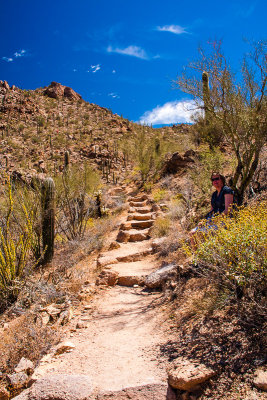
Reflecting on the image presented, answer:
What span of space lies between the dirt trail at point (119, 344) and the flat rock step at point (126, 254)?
2.26 feet

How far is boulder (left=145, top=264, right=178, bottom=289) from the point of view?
440 cm

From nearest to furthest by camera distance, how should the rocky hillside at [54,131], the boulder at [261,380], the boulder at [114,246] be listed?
the boulder at [261,380] < the boulder at [114,246] < the rocky hillside at [54,131]

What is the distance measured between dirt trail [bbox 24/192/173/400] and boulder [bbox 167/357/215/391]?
13 centimetres

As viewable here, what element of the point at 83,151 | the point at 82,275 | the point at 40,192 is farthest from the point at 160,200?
the point at 83,151

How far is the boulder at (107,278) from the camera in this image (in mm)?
5152

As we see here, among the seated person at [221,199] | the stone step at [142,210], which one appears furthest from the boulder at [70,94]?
the seated person at [221,199]

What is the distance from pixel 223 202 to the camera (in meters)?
4.23

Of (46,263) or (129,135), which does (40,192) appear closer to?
(46,263)

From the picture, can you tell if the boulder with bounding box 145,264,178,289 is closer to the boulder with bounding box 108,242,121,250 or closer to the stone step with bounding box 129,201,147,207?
the boulder with bounding box 108,242,121,250

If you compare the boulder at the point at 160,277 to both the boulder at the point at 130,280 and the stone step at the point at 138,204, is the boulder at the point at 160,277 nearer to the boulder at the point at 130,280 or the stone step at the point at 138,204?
the boulder at the point at 130,280

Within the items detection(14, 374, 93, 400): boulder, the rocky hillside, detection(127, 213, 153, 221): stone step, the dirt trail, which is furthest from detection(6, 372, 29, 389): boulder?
the rocky hillside

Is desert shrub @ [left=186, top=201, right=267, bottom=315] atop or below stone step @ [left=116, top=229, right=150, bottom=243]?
atop

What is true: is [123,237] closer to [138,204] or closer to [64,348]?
[138,204]

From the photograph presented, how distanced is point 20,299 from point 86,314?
1.48 m
